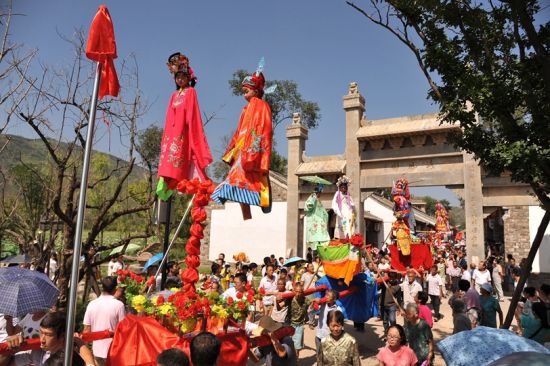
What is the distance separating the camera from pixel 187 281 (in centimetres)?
372

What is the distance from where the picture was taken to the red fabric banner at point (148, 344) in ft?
11.8

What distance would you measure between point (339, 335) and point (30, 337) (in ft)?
10.4

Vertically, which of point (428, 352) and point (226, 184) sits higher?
point (226, 184)

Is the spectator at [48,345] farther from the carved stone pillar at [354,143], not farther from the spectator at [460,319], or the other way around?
the carved stone pillar at [354,143]

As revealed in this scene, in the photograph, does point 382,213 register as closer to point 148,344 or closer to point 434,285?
point 434,285

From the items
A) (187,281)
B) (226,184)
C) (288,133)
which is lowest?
(187,281)

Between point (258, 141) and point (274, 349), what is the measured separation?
233 centimetres

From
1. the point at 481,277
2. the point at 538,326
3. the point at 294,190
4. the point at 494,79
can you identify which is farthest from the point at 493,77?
the point at 294,190

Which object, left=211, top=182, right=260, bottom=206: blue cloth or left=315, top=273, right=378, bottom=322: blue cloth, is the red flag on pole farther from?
left=315, top=273, right=378, bottom=322: blue cloth

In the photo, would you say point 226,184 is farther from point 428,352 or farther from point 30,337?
point 428,352

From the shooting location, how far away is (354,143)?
15680mm

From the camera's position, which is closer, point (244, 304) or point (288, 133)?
point (244, 304)

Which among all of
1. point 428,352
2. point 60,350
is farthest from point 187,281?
point 428,352

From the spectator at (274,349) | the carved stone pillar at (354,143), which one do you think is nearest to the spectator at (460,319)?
the spectator at (274,349)
